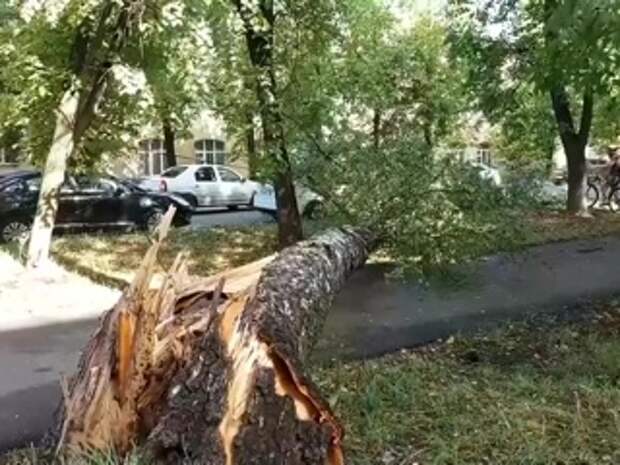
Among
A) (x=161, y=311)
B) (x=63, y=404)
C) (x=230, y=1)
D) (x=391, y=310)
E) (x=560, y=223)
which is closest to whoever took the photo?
(x=63, y=404)

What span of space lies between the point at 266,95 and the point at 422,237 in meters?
3.80

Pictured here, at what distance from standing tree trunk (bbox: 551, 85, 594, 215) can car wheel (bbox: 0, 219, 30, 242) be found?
1116 cm

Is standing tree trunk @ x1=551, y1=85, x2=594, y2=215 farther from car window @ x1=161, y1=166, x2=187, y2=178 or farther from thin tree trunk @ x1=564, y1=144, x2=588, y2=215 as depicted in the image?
car window @ x1=161, y1=166, x2=187, y2=178

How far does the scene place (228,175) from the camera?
25641 millimetres

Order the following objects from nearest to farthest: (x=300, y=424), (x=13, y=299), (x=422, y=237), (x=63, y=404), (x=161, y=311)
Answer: (x=300, y=424) < (x=63, y=404) < (x=161, y=311) < (x=422, y=237) < (x=13, y=299)

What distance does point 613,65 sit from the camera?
736 centimetres

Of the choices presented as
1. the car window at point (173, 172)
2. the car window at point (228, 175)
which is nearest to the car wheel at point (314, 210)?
the car window at point (173, 172)

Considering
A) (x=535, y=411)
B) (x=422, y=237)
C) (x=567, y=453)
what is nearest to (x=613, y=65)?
(x=422, y=237)

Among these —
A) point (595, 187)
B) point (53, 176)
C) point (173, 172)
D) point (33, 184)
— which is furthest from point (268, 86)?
point (173, 172)

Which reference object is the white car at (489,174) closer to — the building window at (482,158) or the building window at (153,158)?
the building window at (482,158)

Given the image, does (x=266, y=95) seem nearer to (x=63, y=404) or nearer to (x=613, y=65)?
(x=613, y=65)

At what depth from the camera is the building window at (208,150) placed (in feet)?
111

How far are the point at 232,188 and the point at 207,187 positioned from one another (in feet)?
2.92

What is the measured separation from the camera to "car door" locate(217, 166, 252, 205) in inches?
992
